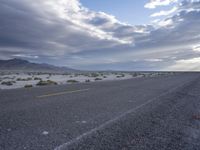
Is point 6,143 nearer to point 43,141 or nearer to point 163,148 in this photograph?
point 43,141

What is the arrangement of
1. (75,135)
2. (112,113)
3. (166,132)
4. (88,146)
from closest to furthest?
(88,146) → (75,135) → (166,132) → (112,113)

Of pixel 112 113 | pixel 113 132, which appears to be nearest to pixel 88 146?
pixel 113 132

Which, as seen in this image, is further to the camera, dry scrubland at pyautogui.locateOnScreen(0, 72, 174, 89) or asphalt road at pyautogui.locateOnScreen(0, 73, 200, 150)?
dry scrubland at pyautogui.locateOnScreen(0, 72, 174, 89)

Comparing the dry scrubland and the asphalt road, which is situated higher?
the asphalt road

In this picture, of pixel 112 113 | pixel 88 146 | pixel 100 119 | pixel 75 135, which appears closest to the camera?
pixel 88 146

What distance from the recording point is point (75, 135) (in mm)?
4527

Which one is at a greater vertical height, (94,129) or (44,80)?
(94,129)

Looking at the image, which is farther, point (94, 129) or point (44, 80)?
point (44, 80)

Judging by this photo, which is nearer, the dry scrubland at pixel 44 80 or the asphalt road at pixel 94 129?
the asphalt road at pixel 94 129

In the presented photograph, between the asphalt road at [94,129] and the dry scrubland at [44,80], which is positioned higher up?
the asphalt road at [94,129]

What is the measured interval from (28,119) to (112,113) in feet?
8.43

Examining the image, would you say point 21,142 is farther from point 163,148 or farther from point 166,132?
point 166,132

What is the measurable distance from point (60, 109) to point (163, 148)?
415 cm

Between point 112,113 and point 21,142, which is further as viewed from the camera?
point 112,113
